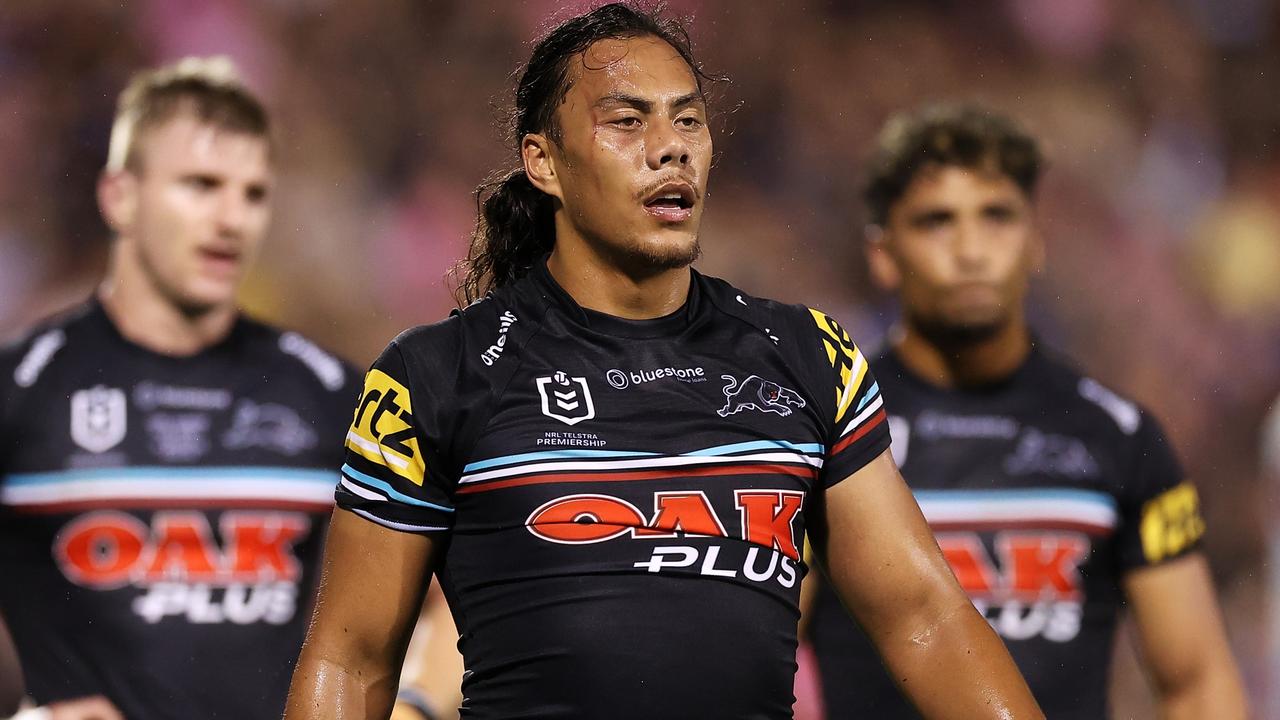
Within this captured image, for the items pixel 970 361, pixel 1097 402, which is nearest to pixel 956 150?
pixel 970 361

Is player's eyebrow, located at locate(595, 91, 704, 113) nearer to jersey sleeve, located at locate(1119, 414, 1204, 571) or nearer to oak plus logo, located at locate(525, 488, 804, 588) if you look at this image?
oak plus logo, located at locate(525, 488, 804, 588)

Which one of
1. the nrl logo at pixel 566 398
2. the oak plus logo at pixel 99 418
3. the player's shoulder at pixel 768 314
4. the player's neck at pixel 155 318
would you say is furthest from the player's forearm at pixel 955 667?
the player's neck at pixel 155 318

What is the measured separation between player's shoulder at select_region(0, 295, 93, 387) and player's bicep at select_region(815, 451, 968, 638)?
3.00 meters

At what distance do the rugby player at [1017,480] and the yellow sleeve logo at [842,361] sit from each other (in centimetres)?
189

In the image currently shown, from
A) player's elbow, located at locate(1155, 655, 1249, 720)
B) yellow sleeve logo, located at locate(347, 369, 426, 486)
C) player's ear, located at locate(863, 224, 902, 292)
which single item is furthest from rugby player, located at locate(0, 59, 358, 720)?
player's elbow, located at locate(1155, 655, 1249, 720)

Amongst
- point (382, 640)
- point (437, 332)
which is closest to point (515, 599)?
point (382, 640)

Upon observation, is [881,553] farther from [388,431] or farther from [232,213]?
[232,213]

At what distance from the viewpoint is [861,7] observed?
9523mm

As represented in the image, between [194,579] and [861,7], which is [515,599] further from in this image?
[861,7]

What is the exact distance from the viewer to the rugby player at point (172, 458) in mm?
4766

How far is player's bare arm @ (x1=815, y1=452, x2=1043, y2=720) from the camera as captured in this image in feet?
9.28

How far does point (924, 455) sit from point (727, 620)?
243 centimetres

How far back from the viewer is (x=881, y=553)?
9.60ft

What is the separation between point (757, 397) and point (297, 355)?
2789 mm
